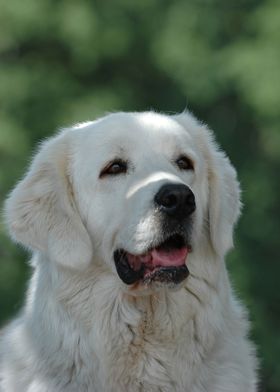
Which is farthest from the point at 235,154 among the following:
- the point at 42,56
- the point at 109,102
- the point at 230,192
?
the point at 230,192

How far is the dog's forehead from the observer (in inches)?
199

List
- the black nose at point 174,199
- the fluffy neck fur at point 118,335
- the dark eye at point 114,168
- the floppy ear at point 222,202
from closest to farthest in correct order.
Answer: the black nose at point 174,199 < the fluffy neck fur at point 118,335 < the dark eye at point 114,168 < the floppy ear at point 222,202

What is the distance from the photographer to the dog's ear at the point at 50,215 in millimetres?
4938

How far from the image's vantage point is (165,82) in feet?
52.1

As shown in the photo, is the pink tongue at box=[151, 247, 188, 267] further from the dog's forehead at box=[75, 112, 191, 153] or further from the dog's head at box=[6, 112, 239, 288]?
the dog's forehead at box=[75, 112, 191, 153]

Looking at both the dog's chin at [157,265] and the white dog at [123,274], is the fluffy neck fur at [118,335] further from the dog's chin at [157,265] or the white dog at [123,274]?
the dog's chin at [157,265]

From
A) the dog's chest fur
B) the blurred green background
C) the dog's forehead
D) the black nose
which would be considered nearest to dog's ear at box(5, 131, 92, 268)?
the dog's forehead

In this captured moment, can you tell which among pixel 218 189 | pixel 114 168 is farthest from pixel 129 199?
pixel 218 189

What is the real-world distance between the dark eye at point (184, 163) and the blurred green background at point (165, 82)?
8.27 metres

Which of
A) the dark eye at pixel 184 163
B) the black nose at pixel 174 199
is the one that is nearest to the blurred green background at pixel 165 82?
the dark eye at pixel 184 163

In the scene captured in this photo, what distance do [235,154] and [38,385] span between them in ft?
34.6

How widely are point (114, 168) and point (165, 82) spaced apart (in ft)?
36.0

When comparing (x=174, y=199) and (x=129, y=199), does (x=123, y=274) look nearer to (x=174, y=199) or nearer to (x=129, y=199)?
(x=129, y=199)

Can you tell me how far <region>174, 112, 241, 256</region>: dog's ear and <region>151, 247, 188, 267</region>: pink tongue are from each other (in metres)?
Answer: 0.34
